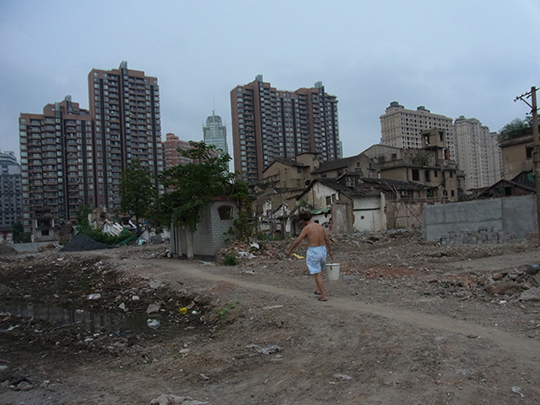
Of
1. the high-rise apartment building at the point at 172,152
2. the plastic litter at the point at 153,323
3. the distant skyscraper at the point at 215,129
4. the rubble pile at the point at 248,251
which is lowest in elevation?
the plastic litter at the point at 153,323

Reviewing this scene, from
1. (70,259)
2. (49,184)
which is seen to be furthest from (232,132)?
(70,259)

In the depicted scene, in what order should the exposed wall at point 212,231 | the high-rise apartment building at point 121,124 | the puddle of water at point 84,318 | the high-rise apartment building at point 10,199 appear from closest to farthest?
the puddle of water at point 84,318
the exposed wall at point 212,231
the high-rise apartment building at point 121,124
the high-rise apartment building at point 10,199

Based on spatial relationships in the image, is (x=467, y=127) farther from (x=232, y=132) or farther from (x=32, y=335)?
(x=32, y=335)

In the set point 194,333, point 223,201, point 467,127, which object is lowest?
point 194,333

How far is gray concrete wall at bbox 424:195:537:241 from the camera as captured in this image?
66.3 ft

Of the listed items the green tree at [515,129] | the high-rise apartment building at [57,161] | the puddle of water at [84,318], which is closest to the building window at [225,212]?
the puddle of water at [84,318]

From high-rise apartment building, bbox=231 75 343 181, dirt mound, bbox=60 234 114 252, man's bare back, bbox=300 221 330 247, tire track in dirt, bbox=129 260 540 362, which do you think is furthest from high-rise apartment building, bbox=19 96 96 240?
man's bare back, bbox=300 221 330 247

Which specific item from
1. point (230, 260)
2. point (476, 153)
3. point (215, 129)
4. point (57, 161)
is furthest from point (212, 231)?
point (215, 129)

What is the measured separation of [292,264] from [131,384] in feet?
36.8

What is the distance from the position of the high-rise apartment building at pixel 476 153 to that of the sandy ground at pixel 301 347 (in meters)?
84.7

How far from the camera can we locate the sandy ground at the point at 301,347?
4.02 meters

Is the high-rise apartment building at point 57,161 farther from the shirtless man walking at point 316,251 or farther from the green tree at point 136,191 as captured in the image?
the shirtless man walking at point 316,251

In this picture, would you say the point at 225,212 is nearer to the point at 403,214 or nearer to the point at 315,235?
the point at 315,235

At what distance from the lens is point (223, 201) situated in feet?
62.0
